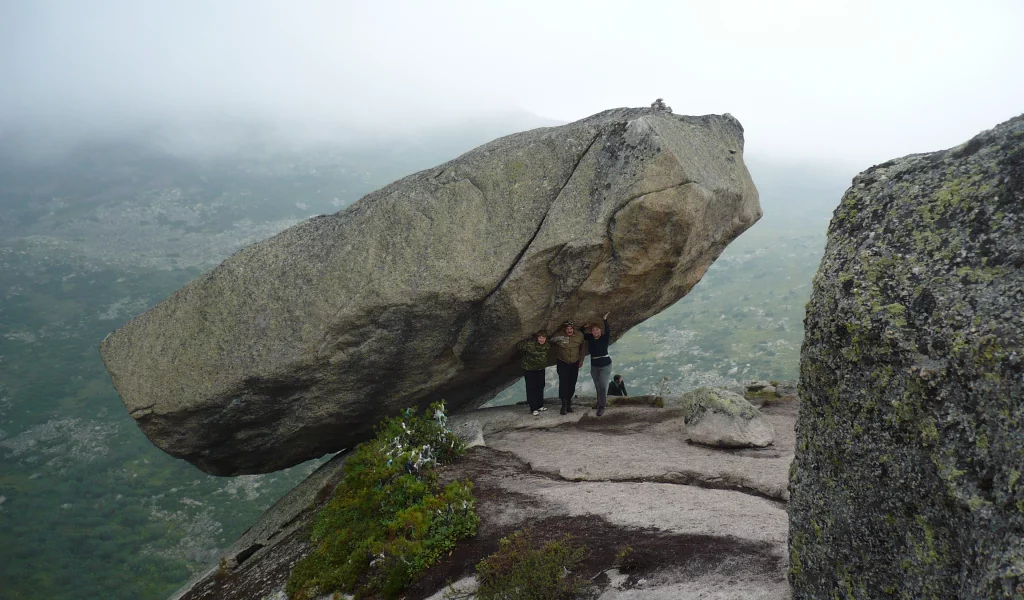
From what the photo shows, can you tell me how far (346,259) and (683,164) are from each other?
10.9 metres

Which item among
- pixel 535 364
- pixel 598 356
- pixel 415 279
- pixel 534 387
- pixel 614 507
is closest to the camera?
pixel 614 507

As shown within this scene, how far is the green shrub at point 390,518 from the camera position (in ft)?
33.7

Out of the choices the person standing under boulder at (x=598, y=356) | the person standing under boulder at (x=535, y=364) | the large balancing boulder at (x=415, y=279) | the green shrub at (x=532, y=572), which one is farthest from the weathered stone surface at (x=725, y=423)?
the green shrub at (x=532, y=572)

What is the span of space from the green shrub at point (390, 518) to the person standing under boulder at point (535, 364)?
4577 millimetres

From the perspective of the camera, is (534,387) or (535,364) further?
(534,387)

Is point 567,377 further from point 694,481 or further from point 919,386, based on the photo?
point 919,386

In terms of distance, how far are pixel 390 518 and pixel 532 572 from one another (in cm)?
506

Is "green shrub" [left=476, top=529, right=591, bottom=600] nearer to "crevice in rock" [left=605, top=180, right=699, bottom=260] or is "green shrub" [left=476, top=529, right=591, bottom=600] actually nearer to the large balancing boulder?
the large balancing boulder

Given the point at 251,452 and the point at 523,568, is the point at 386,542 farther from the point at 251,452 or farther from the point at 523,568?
the point at 251,452

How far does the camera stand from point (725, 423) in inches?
625

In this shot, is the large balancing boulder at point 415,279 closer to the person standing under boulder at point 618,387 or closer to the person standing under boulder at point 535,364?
the person standing under boulder at point 535,364

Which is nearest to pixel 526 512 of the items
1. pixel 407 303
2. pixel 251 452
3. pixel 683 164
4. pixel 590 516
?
pixel 590 516

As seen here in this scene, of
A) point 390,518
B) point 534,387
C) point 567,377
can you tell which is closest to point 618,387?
point 567,377

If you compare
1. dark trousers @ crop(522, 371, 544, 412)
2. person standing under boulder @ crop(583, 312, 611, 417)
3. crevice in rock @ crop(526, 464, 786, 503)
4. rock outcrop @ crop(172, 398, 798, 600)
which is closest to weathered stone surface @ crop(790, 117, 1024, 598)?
rock outcrop @ crop(172, 398, 798, 600)
